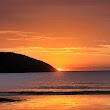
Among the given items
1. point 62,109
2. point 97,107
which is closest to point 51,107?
point 62,109

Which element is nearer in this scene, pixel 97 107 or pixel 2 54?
pixel 97 107

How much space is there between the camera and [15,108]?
125ft

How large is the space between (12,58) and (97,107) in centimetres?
16377

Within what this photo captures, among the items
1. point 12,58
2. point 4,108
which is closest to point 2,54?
point 12,58

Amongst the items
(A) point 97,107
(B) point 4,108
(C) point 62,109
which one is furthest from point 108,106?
(B) point 4,108

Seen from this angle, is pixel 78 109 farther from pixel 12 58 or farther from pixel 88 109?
pixel 12 58

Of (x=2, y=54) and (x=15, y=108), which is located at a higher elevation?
(x=2, y=54)

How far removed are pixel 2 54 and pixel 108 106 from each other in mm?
160338

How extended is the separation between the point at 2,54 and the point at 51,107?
521 feet

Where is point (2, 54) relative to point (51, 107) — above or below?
above

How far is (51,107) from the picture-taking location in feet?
126

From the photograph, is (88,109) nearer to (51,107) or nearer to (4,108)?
(51,107)

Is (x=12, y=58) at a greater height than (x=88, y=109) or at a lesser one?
greater

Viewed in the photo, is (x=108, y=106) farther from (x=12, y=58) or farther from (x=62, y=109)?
(x=12, y=58)
